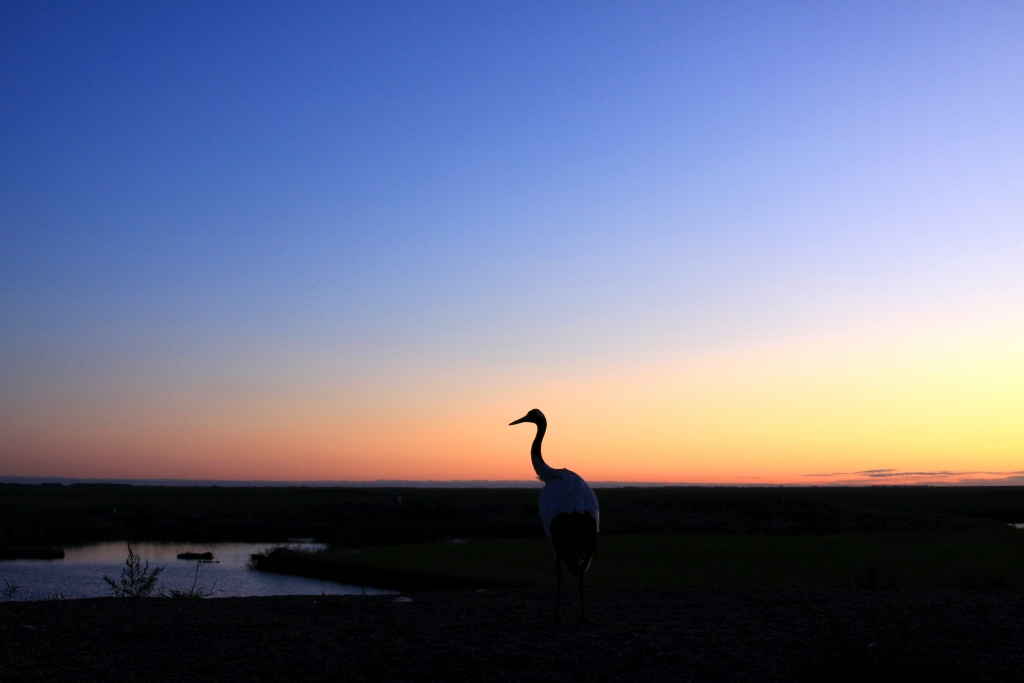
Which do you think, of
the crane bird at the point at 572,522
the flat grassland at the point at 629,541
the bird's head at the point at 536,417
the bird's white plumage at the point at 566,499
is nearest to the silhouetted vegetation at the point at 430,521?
the flat grassland at the point at 629,541

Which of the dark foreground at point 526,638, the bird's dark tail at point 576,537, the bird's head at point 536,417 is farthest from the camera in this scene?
the bird's head at point 536,417

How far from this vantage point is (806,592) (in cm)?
1165

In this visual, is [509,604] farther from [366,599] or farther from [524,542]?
[524,542]

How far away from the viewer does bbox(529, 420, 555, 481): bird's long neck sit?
444 inches

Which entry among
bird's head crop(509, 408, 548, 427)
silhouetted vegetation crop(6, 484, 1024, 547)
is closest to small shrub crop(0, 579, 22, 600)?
bird's head crop(509, 408, 548, 427)

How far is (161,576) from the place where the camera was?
2714cm

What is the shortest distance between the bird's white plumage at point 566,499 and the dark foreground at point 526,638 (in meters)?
1.31

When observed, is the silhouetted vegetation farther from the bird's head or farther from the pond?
the bird's head

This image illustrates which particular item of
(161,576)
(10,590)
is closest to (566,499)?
(10,590)

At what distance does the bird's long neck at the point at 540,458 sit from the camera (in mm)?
11273

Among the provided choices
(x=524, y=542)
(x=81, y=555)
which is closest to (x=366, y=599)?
(x=524, y=542)

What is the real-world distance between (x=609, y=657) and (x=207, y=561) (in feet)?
97.2

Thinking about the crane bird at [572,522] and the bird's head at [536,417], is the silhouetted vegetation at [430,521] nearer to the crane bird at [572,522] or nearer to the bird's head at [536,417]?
the bird's head at [536,417]

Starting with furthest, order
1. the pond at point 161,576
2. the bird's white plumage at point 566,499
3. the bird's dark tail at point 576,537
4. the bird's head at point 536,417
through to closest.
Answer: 1. the pond at point 161,576
2. the bird's head at point 536,417
3. the bird's white plumage at point 566,499
4. the bird's dark tail at point 576,537
